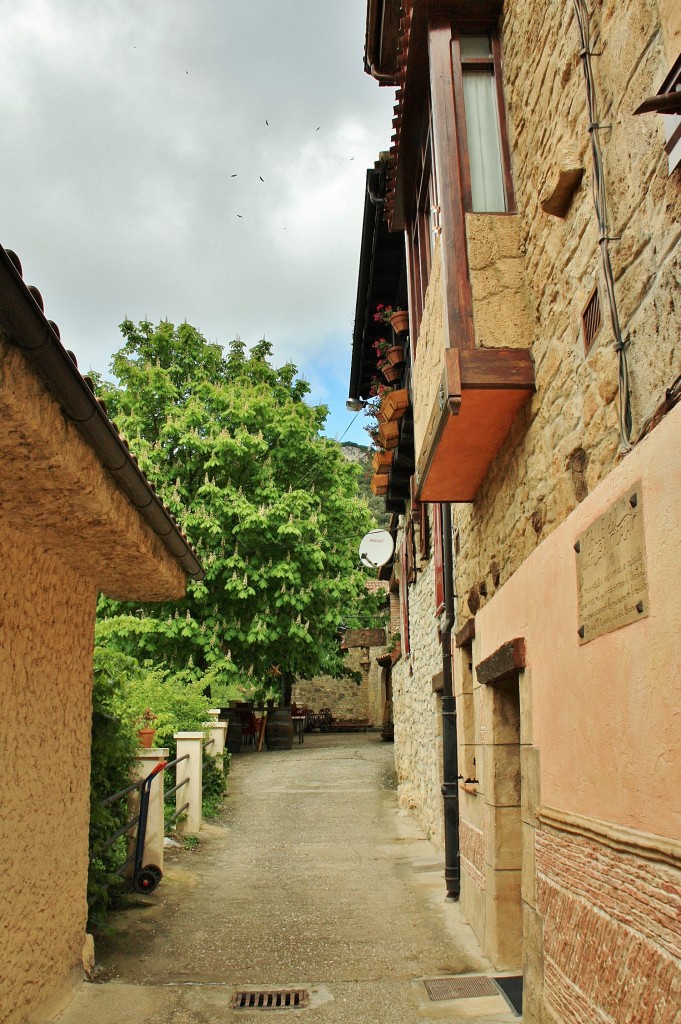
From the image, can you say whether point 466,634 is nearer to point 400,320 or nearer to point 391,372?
point 400,320

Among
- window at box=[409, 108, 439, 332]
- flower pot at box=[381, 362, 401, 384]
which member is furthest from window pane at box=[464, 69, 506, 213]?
flower pot at box=[381, 362, 401, 384]

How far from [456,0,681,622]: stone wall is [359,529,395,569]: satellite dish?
28.6 ft

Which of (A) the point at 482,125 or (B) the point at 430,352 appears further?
(B) the point at 430,352

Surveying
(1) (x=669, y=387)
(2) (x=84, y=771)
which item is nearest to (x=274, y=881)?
(2) (x=84, y=771)

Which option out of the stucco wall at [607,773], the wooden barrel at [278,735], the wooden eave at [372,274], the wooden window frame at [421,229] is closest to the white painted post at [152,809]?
the stucco wall at [607,773]

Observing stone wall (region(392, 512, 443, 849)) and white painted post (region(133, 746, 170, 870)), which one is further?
stone wall (region(392, 512, 443, 849))

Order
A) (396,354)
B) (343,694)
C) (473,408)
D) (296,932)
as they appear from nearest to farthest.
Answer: (473,408) → (296,932) → (396,354) → (343,694)

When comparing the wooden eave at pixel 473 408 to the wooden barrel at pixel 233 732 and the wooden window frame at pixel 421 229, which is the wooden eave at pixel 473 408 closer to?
the wooden window frame at pixel 421 229

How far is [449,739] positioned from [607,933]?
13.9 ft

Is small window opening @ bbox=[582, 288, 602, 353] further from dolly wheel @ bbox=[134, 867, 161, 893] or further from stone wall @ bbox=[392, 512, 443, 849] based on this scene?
stone wall @ bbox=[392, 512, 443, 849]

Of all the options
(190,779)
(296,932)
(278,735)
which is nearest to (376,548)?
(190,779)

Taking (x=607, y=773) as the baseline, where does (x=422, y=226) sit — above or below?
above

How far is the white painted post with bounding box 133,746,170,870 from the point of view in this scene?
6648mm

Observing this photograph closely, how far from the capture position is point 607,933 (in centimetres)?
275
